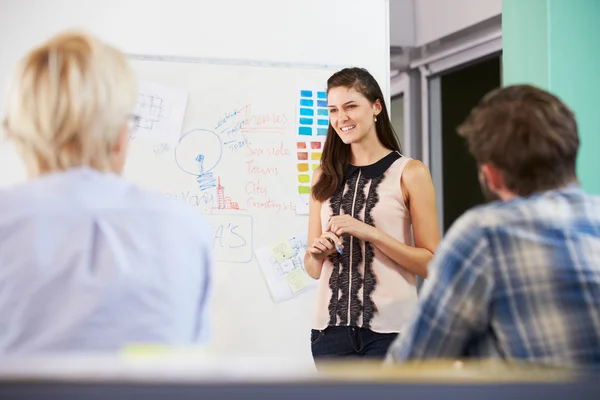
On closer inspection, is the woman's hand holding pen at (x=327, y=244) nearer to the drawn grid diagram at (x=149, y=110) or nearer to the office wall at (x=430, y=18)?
the drawn grid diagram at (x=149, y=110)

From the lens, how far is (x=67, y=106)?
1220 millimetres

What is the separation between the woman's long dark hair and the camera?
245 centimetres

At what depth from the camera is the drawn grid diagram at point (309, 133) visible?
11.0 ft

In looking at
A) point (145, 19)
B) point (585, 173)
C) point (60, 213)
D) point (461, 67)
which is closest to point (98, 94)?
point (60, 213)

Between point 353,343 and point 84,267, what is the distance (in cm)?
121

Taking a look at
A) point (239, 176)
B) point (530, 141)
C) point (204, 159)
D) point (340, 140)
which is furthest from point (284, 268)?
point (530, 141)

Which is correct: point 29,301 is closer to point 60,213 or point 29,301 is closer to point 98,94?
point 60,213

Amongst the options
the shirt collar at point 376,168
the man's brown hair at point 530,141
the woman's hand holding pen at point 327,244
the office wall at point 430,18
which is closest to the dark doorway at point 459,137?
the office wall at point 430,18

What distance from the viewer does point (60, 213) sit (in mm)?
1168

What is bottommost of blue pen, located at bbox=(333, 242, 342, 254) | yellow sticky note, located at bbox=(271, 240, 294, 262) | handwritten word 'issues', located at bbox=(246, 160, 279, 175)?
yellow sticky note, located at bbox=(271, 240, 294, 262)

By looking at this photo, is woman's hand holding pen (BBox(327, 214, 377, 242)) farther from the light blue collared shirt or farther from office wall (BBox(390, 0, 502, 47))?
office wall (BBox(390, 0, 502, 47))

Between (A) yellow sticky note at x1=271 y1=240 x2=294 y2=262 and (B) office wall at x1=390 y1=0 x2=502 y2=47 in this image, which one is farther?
(B) office wall at x1=390 y1=0 x2=502 y2=47

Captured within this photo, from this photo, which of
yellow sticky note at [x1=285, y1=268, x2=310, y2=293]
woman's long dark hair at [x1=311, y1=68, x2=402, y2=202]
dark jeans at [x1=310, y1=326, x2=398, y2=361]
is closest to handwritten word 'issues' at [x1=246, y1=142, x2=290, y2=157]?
yellow sticky note at [x1=285, y1=268, x2=310, y2=293]

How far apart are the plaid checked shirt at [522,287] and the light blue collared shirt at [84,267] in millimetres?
413
